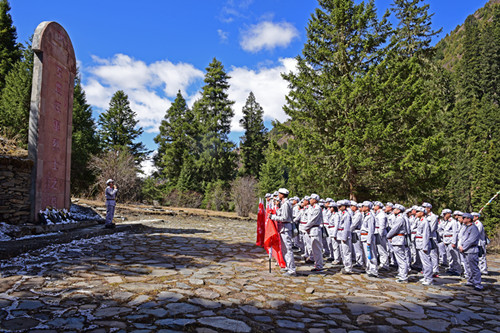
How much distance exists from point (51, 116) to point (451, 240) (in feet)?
44.4

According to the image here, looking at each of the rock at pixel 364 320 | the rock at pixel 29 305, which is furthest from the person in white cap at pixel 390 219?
the rock at pixel 29 305

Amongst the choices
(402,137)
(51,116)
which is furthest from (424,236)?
(51,116)

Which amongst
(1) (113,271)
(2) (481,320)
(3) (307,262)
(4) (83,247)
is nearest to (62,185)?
(4) (83,247)

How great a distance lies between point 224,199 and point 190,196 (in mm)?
3677

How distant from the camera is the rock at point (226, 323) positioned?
382 cm

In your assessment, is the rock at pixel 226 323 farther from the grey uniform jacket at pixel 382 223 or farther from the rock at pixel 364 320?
the grey uniform jacket at pixel 382 223

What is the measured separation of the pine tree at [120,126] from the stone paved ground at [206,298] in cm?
3980

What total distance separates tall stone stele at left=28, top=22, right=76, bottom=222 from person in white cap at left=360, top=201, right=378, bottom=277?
9469 millimetres

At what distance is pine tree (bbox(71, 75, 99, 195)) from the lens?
87.1 ft

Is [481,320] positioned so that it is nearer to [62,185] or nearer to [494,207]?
[62,185]

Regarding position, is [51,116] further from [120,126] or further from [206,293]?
[120,126]

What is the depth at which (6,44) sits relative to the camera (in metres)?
30.3

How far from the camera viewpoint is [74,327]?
3.56 m

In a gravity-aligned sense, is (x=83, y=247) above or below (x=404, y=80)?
below
